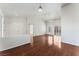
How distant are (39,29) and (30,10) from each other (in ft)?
1.66

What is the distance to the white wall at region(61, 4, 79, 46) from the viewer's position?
2252mm

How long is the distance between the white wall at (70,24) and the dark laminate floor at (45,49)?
0.16m

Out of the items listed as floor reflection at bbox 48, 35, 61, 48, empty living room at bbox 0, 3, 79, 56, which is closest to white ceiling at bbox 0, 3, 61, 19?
empty living room at bbox 0, 3, 79, 56

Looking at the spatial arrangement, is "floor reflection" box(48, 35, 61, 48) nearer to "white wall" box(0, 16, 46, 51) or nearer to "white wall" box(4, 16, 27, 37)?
"white wall" box(0, 16, 46, 51)

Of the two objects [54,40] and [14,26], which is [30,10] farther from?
[54,40]

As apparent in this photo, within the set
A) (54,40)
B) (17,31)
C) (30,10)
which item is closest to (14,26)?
(17,31)

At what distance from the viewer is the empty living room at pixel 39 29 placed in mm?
2217

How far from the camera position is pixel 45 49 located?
2.30m

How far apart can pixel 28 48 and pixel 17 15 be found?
2.63ft

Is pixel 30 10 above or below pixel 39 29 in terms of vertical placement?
above

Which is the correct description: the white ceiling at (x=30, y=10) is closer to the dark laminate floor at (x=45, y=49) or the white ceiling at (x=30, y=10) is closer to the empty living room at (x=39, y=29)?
the empty living room at (x=39, y=29)

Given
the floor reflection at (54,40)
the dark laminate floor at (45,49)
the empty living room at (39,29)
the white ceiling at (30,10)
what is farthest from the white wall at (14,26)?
the floor reflection at (54,40)

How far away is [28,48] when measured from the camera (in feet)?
7.56

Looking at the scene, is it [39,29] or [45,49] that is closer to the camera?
[45,49]
